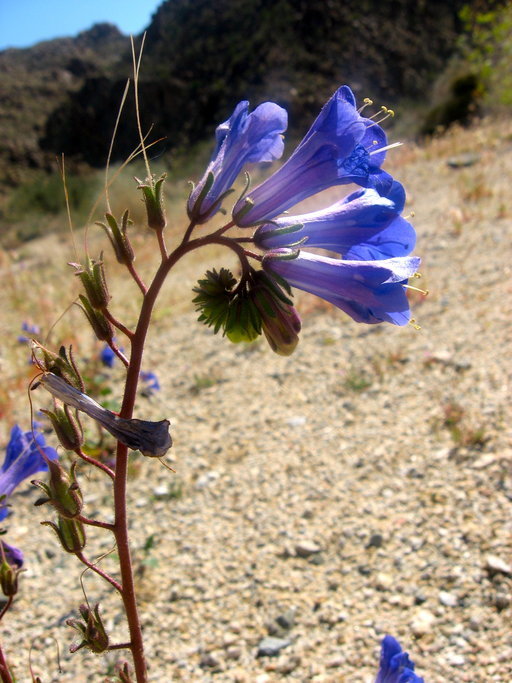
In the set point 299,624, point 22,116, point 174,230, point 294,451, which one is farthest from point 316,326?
point 22,116

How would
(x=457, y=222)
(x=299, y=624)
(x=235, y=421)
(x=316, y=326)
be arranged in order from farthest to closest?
(x=457, y=222), (x=316, y=326), (x=235, y=421), (x=299, y=624)

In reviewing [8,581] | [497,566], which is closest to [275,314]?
[8,581]

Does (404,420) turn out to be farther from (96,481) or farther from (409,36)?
(409,36)

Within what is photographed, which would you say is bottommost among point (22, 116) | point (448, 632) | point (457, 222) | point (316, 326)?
point (448, 632)

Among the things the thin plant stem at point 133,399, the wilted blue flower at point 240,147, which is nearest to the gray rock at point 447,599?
the thin plant stem at point 133,399

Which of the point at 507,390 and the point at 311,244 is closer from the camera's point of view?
the point at 311,244

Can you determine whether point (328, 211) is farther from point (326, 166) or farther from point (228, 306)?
point (228, 306)
